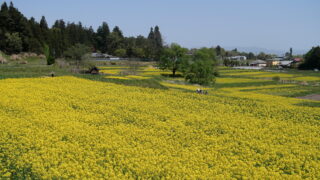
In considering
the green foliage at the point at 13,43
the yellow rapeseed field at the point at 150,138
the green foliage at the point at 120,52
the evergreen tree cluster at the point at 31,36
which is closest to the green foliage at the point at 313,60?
the evergreen tree cluster at the point at 31,36

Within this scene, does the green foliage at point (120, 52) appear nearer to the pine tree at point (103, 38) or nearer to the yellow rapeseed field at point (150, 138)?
the pine tree at point (103, 38)

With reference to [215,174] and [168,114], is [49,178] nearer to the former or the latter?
[215,174]

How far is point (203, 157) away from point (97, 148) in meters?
4.48

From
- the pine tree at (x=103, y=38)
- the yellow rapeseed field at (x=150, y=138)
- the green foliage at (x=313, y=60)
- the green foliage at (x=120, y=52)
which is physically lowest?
the yellow rapeseed field at (x=150, y=138)

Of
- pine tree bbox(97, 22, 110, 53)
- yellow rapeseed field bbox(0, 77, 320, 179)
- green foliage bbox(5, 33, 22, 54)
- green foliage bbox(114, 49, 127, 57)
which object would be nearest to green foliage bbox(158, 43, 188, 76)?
green foliage bbox(5, 33, 22, 54)

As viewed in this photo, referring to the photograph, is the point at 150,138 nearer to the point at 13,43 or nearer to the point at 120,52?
the point at 13,43

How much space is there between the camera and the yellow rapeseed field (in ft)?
36.4

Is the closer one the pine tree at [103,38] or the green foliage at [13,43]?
the green foliage at [13,43]

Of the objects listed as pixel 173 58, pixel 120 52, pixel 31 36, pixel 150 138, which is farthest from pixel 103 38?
pixel 150 138

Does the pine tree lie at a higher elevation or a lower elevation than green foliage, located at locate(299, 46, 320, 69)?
higher

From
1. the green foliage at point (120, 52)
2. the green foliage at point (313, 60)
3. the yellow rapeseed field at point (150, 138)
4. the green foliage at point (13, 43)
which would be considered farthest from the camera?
the green foliage at point (120, 52)

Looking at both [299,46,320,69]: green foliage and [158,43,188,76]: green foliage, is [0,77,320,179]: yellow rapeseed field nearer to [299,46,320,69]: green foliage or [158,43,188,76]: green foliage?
[158,43,188,76]: green foliage

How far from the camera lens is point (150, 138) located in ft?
47.7

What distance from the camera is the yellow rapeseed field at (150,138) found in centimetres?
1109
